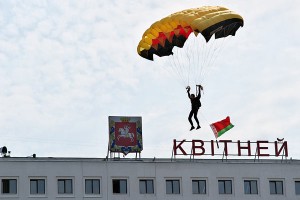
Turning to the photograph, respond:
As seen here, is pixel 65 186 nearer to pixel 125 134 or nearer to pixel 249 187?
pixel 125 134

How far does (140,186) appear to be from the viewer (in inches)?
3214

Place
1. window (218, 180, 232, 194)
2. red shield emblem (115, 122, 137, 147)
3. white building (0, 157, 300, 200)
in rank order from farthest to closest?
window (218, 180, 232, 194) < red shield emblem (115, 122, 137, 147) < white building (0, 157, 300, 200)

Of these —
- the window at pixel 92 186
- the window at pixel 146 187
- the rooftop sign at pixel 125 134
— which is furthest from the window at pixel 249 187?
the window at pixel 92 186

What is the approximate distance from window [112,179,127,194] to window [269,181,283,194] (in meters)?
12.9

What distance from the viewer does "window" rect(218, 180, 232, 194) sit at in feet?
274

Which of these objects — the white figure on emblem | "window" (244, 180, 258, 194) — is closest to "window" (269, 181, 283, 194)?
"window" (244, 180, 258, 194)

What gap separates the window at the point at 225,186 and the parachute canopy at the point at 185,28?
44.4ft

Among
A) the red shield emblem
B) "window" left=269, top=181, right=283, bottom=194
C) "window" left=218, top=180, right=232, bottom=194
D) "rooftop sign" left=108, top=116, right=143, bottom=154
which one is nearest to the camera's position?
"rooftop sign" left=108, top=116, right=143, bottom=154

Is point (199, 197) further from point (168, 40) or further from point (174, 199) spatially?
point (168, 40)

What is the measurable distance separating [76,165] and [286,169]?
1845cm

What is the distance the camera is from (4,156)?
266ft

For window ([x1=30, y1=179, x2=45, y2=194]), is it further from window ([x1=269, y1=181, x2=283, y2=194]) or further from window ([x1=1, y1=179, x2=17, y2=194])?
window ([x1=269, y1=181, x2=283, y2=194])

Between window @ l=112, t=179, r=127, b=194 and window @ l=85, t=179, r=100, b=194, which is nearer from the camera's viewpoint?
window @ l=85, t=179, r=100, b=194

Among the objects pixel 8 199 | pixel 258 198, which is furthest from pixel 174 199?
pixel 8 199
